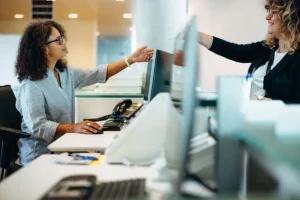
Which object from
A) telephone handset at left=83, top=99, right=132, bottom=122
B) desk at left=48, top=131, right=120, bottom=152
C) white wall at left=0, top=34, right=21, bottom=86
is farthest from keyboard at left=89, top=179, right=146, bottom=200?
white wall at left=0, top=34, right=21, bottom=86

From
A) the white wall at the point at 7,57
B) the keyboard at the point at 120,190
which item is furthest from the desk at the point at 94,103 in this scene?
the keyboard at the point at 120,190

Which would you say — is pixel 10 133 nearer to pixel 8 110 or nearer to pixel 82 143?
pixel 8 110

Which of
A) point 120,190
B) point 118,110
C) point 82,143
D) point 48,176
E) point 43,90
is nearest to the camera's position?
point 120,190

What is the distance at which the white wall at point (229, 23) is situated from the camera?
3693 millimetres

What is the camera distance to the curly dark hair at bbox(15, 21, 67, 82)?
2164 mm

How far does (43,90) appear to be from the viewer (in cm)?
214

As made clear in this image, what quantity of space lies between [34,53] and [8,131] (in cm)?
54

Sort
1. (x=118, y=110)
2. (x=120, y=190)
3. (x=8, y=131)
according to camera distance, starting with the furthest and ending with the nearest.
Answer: (x=118, y=110), (x=8, y=131), (x=120, y=190)

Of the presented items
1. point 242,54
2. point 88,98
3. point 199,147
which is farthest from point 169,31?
point 199,147

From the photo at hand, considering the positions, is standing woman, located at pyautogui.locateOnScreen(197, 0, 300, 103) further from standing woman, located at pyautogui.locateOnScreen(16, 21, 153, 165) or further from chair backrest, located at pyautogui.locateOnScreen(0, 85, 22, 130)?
chair backrest, located at pyautogui.locateOnScreen(0, 85, 22, 130)

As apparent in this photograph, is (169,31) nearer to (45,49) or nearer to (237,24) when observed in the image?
(237,24)

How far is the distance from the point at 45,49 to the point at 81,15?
2.53 m

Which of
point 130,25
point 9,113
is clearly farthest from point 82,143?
point 130,25

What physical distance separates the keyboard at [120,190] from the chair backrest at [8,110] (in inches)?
54.1
